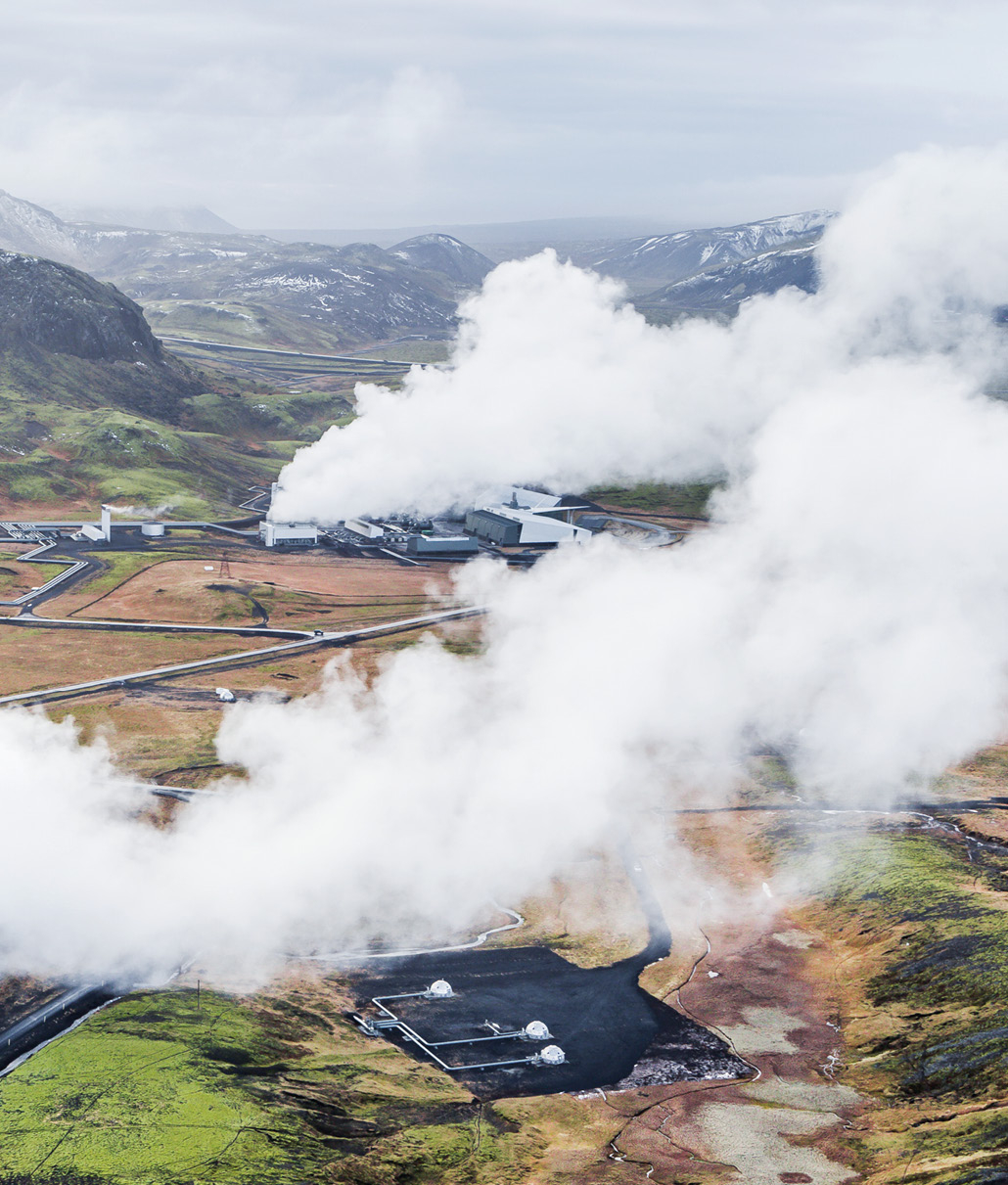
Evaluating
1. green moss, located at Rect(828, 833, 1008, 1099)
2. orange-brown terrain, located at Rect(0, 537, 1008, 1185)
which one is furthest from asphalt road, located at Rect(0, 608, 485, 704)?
green moss, located at Rect(828, 833, 1008, 1099)

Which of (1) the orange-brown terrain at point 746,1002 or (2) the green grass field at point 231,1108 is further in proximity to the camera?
(1) the orange-brown terrain at point 746,1002

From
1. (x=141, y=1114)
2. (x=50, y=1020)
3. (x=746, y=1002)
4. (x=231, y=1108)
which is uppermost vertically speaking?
(x=50, y=1020)

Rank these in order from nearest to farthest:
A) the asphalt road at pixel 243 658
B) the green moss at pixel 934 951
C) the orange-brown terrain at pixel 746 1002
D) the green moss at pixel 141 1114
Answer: the green moss at pixel 141 1114, the orange-brown terrain at pixel 746 1002, the green moss at pixel 934 951, the asphalt road at pixel 243 658

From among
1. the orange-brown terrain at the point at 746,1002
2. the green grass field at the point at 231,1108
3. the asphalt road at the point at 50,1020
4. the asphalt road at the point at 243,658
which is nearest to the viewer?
the green grass field at the point at 231,1108

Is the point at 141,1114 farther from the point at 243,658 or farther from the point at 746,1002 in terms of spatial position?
the point at 243,658

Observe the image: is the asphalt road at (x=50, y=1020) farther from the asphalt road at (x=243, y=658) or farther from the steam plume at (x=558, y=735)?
the asphalt road at (x=243, y=658)

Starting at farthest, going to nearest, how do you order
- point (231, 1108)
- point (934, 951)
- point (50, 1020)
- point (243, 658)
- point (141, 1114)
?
1. point (243, 658)
2. point (934, 951)
3. point (50, 1020)
4. point (231, 1108)
5. point (141, 1114)

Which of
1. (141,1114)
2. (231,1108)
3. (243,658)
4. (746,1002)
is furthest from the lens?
(243,658)

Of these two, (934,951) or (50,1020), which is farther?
(934,951)


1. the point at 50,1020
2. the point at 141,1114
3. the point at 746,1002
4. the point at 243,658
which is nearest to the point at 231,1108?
the point at 141,1114

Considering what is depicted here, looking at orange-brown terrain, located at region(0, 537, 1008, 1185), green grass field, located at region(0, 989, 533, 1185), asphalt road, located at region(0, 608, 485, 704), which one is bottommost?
orange-brown terrain, located at region(0, 537, 1008, 1185)

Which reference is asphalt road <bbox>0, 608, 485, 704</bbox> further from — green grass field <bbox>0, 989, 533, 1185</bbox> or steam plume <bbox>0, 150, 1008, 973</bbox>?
green grass field <bbox>0, 989, 533, 1185</bbox>

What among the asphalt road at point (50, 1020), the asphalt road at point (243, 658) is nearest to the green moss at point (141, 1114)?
the asphalt road at point (50, 1020)

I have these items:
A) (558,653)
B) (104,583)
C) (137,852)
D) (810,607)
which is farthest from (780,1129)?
(104,583)
